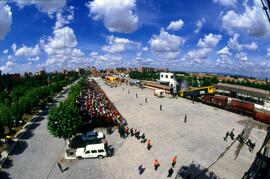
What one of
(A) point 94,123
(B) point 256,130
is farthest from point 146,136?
(B) point 256,130

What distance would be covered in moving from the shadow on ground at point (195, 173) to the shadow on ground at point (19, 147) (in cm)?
2034

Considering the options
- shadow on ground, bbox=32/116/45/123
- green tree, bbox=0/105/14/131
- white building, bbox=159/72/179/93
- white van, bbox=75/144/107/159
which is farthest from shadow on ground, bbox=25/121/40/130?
white building, bbox=159/72/179/93

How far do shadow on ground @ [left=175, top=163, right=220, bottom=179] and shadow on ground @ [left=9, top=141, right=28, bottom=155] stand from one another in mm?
20342

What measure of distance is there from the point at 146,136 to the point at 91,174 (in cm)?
1309

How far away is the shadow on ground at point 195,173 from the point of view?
2181 cm

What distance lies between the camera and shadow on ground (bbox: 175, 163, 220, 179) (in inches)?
859

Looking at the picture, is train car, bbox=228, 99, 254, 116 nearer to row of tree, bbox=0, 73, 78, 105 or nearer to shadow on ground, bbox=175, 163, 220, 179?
shadow on ground, bbox=175, 163, 220, 179

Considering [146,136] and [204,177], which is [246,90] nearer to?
[146,136]

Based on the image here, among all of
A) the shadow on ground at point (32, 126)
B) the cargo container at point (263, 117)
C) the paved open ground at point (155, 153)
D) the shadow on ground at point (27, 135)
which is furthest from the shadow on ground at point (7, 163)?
the cargo container at point (263, 117)

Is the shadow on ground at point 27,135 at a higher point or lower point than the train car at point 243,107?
lower

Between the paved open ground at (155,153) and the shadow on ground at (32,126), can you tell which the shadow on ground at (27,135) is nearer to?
the paved open ground at (155,153)

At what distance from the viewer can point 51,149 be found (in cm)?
2956

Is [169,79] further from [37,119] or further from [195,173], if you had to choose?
[195,173]

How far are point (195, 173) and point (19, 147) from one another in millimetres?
23147
